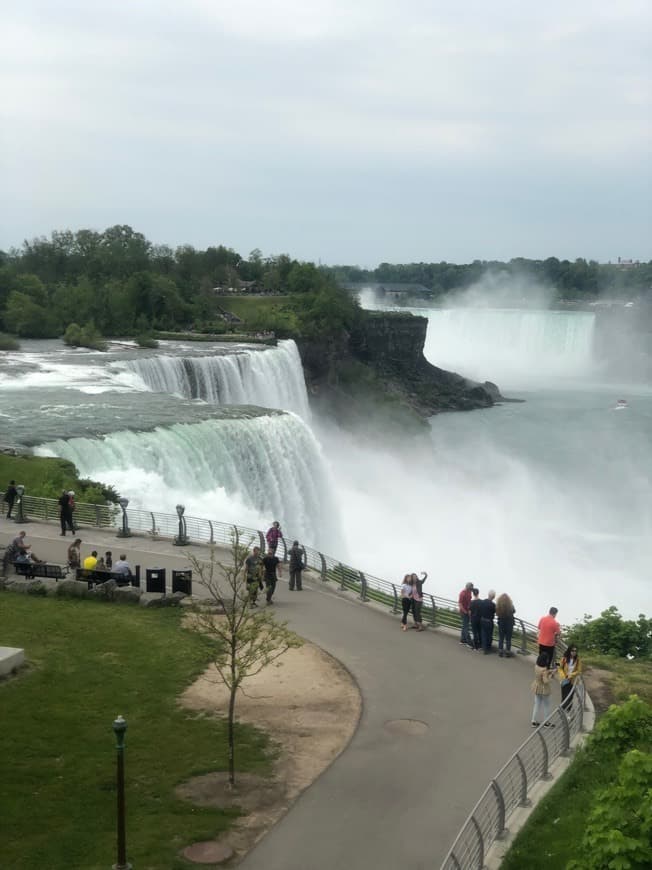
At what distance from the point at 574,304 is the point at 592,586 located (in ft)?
394

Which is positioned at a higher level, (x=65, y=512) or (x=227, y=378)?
(x=227, y=378)

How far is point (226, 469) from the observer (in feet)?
94.8

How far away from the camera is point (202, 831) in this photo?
945 centimetres

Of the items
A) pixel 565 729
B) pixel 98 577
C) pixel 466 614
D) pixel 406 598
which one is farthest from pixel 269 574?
pixel 565 729

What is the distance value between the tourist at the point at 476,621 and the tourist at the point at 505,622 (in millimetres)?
291

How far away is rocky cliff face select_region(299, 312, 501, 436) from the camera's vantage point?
64750 mm

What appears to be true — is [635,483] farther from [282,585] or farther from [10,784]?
[10,784]

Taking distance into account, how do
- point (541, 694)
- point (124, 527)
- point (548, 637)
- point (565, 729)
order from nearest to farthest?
point (565, 729)
point (541, 694)
point (548, 637)
point (124, 527)

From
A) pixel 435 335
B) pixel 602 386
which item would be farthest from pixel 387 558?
pixel 435 335

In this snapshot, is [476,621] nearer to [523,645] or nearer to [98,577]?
[523,645]

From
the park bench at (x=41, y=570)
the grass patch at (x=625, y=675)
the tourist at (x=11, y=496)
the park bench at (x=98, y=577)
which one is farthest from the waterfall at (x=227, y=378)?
the grass patch at (x=625, y=675)

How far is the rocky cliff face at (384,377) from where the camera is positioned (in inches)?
2549

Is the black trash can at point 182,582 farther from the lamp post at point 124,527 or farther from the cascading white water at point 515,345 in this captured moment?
the cascading white water at point 515,345

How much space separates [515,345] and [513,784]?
3941 inches
